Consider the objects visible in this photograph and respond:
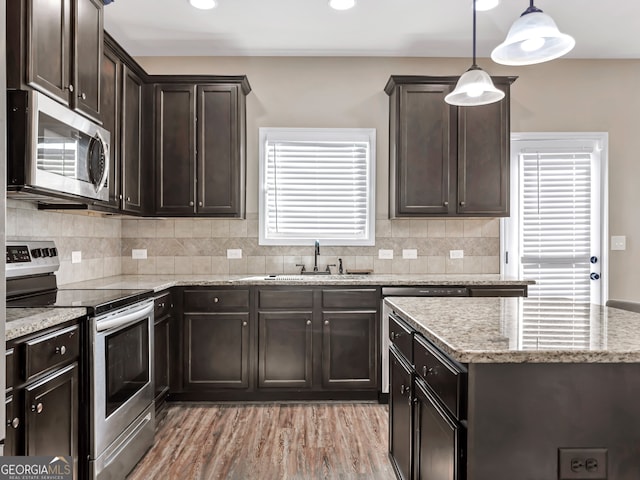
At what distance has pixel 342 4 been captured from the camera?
10.3 feet

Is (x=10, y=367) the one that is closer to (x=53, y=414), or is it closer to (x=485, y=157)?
(x=53, y=414)

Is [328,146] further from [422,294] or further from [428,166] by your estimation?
[422,294]

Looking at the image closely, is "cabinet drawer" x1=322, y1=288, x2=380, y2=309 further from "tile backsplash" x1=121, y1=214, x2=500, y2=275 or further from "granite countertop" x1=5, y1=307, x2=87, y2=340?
"granite countertop" x1=5, y1=307, x2=87, y2=340

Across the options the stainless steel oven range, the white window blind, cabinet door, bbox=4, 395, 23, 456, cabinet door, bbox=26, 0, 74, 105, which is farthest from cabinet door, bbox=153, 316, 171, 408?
the white window blind

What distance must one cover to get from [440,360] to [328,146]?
2.91 m

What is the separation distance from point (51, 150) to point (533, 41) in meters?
2.30

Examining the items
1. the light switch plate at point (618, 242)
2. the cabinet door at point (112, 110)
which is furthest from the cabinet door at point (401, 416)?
the light switch plate at point (618, 242)

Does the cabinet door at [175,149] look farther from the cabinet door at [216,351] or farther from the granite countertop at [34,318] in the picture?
the granite countertop at [34,318]

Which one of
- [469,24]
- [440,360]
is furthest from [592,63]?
[440,360]

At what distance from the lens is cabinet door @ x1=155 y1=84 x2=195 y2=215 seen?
3.60 m

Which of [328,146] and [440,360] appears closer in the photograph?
[440,360]

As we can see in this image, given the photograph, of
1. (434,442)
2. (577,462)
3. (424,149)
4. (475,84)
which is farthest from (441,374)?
(424,149)

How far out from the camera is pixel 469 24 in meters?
3.44

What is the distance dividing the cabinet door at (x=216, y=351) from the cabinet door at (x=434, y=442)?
186 cm
